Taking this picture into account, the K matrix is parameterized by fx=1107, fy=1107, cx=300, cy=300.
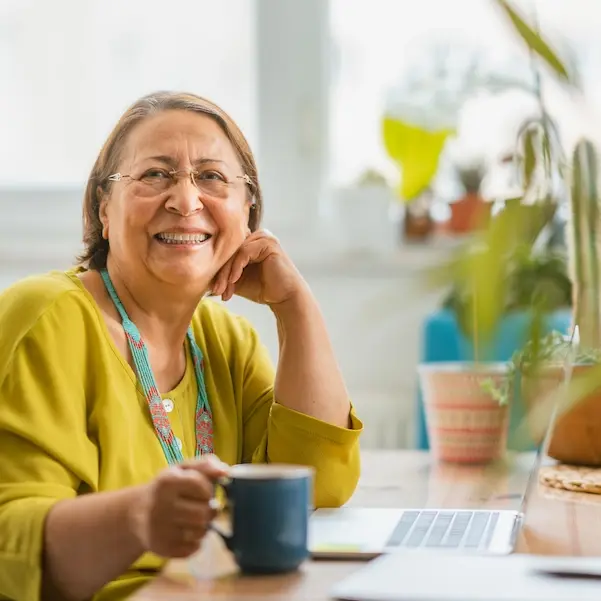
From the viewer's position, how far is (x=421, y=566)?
94 centimetres

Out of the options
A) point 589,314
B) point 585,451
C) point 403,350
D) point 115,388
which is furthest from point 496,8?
point 403,350

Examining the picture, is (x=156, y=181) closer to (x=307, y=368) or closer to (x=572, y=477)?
(x=307, y=368)

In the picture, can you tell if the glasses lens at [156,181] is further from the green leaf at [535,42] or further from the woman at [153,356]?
the green leaf at [535,42]

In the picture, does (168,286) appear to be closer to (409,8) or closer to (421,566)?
(421,566)

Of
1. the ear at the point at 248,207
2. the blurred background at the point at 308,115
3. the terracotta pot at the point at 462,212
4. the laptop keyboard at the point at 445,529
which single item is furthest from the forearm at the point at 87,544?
the terracotta pot at the point at 462,212

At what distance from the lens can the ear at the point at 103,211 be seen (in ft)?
5.20

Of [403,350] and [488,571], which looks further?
[403,350]

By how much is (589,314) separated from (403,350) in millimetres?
2197

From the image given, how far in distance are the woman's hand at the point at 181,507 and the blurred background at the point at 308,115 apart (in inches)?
78.6

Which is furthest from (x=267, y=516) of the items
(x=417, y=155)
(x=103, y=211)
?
(x=103, y=211)

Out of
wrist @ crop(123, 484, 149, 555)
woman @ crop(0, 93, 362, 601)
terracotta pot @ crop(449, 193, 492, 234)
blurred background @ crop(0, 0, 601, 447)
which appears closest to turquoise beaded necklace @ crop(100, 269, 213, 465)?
woman @ crop(0, 93, 362, 601)

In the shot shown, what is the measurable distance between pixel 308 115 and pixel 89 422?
1915 mm

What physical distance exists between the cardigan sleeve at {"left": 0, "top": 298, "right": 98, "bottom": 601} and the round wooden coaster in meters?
0.62

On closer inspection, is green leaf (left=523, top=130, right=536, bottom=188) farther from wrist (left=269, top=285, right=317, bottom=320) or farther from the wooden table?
wrist (left=269, top=285, right=317, bottom=320)
